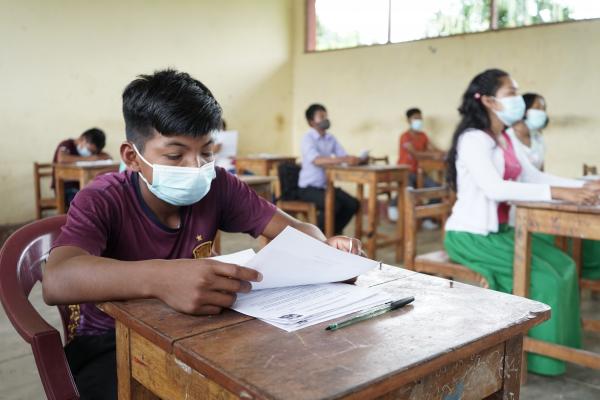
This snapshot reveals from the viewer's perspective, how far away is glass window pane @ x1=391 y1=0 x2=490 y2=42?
19.7 feet

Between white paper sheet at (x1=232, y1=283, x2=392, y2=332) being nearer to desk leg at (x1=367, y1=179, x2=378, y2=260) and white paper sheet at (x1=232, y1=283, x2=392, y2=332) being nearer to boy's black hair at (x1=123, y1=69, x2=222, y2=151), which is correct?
boy's black hair at (x1=123, y1=69, x2=222, y2=151)

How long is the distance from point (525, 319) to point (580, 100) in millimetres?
5097

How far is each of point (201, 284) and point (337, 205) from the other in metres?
3.81

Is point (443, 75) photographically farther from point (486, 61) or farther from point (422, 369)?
point (422, 369)

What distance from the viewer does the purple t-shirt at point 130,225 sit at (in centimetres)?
110

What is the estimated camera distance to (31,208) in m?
5.66

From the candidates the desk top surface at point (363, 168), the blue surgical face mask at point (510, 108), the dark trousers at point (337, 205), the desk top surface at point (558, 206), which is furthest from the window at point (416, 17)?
the desk top surface at point (558, 206)

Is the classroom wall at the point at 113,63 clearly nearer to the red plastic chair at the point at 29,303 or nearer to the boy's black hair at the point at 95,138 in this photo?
the boy's black hair at the point at 95,138

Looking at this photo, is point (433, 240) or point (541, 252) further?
point (433, 240)

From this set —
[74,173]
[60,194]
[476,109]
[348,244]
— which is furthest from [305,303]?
[60,194]

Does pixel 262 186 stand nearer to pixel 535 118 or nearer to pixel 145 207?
pixel 535 118

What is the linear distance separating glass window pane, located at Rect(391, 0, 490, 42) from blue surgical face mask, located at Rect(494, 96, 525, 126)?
3.80 m

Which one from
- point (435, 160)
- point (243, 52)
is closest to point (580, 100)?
point (435, 160)

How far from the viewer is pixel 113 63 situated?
616cm
